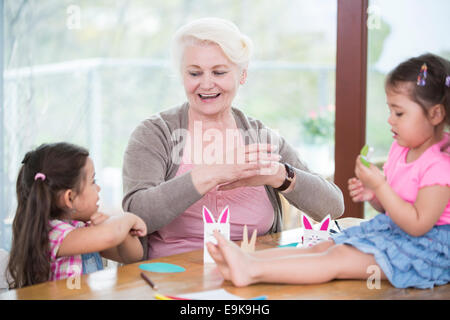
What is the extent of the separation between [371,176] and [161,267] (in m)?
0.59

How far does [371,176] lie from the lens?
1336 millimetres

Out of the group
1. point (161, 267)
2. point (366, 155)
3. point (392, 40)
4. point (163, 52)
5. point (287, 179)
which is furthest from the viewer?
point (163, 52)

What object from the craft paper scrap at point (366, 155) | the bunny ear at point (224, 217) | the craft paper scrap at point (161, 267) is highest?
the craft paper scrap at point (366, 155)

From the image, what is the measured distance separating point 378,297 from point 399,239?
0.17m

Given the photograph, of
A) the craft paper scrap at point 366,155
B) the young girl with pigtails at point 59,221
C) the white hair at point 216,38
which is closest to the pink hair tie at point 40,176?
the young girl with pigtails at point 59,221

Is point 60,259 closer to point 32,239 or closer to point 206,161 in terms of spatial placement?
point 32,239

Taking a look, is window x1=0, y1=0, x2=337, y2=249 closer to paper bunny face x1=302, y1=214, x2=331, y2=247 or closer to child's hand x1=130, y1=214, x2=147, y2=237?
paper bunny face x1=302, y1=214, x2=331, y2=247

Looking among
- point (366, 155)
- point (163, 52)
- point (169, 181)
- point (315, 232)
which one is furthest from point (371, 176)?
point (163, 52)

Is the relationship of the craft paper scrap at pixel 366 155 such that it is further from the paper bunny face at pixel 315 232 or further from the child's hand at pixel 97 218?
the child's hand at pixel 97 218

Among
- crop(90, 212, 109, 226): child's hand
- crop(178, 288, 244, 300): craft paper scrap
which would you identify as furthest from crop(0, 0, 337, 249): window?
crop(178, 288, 244, 300): craft paper scrap

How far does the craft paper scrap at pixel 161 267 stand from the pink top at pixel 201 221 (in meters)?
0.37

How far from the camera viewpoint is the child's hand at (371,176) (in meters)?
1.33

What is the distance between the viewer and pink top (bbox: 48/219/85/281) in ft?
4.80
